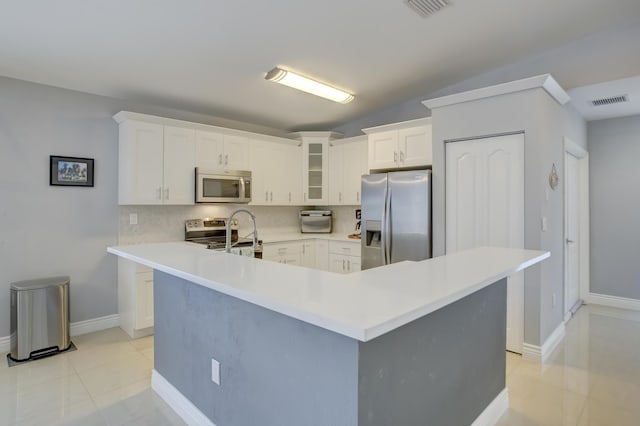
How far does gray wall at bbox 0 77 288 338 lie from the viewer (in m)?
3.13

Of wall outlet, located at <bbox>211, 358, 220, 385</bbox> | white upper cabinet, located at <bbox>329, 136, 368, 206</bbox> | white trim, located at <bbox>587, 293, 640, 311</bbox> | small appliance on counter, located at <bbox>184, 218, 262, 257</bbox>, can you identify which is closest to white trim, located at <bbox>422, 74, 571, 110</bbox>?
white upper cabinet, located at <bbox>329, 136, 368, 206</bbox>

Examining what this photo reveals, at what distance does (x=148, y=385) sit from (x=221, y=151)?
2626 mm

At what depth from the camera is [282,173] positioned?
193 inches

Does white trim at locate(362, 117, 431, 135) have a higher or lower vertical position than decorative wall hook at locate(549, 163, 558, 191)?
higher

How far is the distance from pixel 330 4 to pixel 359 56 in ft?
2.80

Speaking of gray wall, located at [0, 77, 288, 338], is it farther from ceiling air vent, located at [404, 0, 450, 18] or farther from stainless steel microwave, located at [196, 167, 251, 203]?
ceiling air vent, located at [404, 0, 450, 18]

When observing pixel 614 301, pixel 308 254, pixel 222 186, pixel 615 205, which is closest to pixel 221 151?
pixel 222 186

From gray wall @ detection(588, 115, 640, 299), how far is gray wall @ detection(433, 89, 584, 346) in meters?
1.41

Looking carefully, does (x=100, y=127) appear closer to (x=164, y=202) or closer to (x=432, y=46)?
(x=164, y=202)

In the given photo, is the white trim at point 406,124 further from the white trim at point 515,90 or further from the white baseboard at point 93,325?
the white baseboard at point 93,325

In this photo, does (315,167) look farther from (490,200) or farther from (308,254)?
(490,200)

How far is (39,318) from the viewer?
119 inches

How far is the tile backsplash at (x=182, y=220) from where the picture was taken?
381cm

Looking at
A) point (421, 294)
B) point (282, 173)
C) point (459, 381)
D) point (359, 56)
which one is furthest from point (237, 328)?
point (282, 173)
